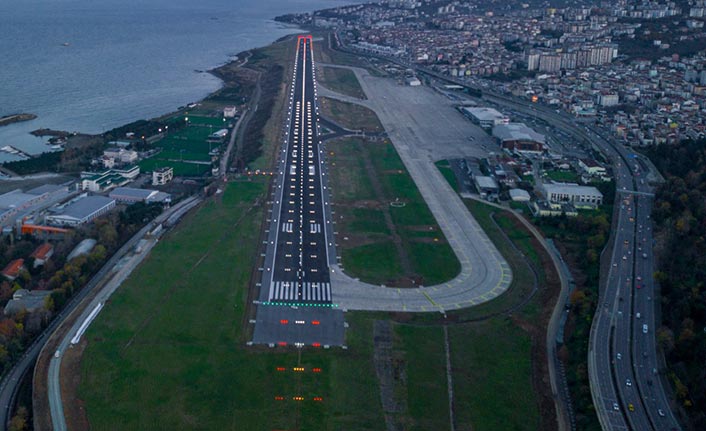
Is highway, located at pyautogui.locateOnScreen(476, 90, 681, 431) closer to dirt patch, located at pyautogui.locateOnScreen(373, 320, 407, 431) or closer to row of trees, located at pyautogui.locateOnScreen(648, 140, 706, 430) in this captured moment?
row of trees, located at pyautogui.locateOnScreen(648, 140, 706, 430)

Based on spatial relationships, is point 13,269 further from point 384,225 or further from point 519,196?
point 519,196

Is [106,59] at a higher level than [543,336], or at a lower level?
higher

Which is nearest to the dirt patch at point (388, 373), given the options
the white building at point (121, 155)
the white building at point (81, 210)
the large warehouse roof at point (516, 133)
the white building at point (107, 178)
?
the white building at point (81, 210)

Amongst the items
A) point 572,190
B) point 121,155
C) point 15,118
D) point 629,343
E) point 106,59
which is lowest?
point 629,343

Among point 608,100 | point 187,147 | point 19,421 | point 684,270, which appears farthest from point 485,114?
point 19,421

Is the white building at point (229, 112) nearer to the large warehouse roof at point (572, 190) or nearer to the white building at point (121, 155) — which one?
the white building at point (121, 155)

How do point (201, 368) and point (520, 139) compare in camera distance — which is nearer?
point (201, 368)
